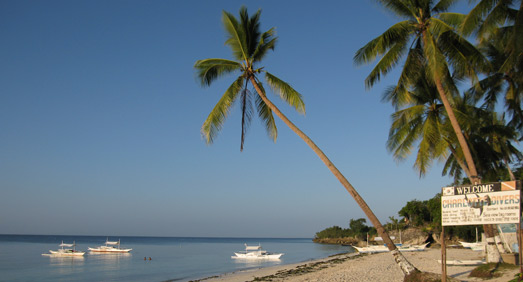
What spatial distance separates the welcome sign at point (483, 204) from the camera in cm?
934

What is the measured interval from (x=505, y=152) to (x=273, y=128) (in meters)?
17.6

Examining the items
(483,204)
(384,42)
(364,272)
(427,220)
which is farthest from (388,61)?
(427,220)

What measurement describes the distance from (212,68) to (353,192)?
685cm

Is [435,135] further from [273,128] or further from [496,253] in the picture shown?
[273,128]

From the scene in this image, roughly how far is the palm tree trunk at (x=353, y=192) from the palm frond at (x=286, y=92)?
63 cm

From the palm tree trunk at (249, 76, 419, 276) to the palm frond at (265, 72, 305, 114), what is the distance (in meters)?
0.63

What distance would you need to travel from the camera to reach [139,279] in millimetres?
28875

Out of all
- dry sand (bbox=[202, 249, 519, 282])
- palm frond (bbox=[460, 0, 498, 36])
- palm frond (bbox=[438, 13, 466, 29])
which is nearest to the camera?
palm frond (bbox=[460, 0, 498, 36])

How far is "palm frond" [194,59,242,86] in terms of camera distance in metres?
14.4

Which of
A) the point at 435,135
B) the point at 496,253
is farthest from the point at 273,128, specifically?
the point at 496,253

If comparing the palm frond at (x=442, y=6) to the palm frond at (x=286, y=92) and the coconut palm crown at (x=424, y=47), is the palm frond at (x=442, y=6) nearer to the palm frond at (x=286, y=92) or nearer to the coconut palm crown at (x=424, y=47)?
the coconut palm crown at (x=424, y=47)

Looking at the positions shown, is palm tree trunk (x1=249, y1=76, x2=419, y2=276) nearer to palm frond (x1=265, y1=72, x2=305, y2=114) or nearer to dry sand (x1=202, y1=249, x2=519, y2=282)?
palm frond (x1=265, y1=72, x2=305, y2=114)

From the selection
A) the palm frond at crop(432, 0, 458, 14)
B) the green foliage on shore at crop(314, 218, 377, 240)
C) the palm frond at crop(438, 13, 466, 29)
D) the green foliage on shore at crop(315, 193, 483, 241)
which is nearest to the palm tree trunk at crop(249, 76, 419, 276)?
the palm frond at crop(438, 13, 466, 29)

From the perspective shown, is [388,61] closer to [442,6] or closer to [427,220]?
[442,6]
